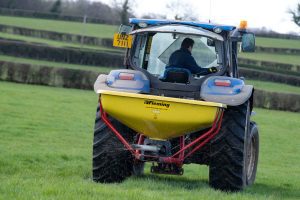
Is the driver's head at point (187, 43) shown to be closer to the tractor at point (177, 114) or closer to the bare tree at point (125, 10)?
the tractor at point (177, 114)

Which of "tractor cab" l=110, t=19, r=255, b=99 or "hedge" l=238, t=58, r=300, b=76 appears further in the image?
"hedge" l=238, t=58, r=300, b=76

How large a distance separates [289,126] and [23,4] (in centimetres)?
6848

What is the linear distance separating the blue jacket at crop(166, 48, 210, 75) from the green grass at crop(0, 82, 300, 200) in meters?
1.54

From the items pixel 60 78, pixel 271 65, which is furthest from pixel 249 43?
pixel 271 65

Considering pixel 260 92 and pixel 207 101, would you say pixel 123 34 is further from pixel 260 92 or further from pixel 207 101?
pixel 260 92

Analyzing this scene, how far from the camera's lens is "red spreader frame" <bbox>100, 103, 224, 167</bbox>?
987 centimetres

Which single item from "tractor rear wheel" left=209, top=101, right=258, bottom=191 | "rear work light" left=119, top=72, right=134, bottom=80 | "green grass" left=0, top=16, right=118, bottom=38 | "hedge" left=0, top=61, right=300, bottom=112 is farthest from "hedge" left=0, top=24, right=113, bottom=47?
"tractor rear wheel" left=209, top=101, right=258, bottom=191

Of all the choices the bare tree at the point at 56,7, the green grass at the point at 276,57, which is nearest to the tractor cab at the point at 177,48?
the green grass at the point at 276,57

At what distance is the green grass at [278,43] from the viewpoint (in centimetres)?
6990

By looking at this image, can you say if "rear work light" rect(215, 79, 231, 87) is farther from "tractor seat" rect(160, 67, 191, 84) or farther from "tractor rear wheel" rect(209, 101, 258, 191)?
"tractor seat" rect(160, 67, 191, 84)

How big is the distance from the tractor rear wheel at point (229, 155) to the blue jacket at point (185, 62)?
1.12 m

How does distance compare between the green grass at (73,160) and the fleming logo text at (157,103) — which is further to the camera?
the fleming logo text at (157,103)

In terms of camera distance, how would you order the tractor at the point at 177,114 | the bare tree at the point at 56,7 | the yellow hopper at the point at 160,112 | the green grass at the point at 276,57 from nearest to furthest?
the yellow hopper at the point at 160,112 < the tractor at the point at 177,114 < the green grass at the point at 276,57 < the bare tree at the point at 56,7

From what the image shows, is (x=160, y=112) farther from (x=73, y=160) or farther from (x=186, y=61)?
(x=73, y=160)
